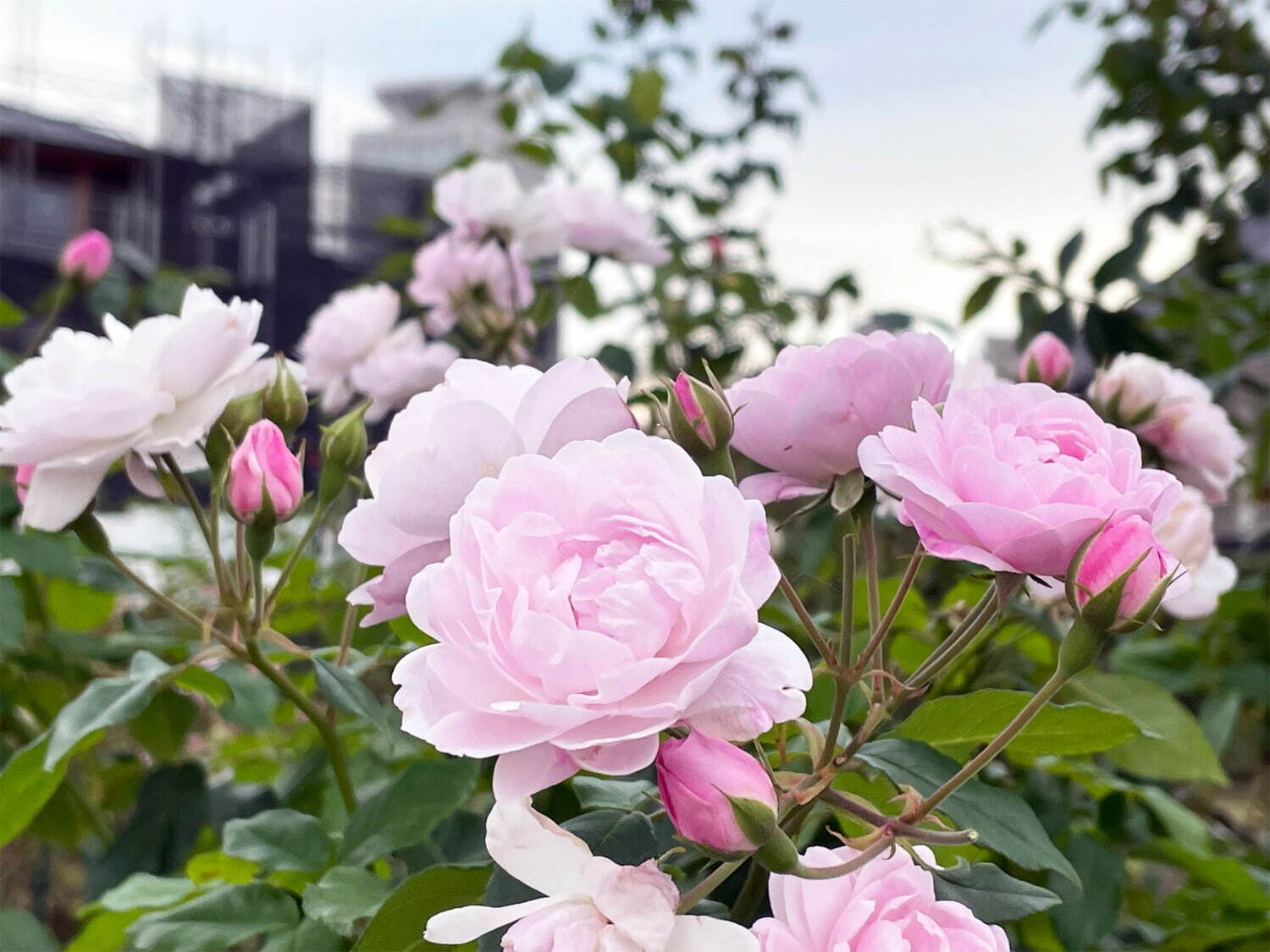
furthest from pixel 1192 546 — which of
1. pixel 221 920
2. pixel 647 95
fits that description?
pixel 647 95

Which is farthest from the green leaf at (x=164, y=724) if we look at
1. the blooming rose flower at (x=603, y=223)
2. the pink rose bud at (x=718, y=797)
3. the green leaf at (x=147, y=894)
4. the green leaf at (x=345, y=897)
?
the pink rose bud at (x=718, y=797)

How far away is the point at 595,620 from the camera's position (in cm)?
25

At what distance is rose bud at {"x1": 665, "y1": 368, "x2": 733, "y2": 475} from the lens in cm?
32

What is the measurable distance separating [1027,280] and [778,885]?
816 millimetres

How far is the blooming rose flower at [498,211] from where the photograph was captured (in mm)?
875

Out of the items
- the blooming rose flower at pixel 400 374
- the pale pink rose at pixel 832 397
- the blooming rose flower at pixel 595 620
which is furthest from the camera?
the blooming rose flower at pixel 400 374

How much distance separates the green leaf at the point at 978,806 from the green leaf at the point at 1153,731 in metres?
0.26

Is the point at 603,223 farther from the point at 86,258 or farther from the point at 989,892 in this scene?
the point at 989,892

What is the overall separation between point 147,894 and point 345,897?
13cm

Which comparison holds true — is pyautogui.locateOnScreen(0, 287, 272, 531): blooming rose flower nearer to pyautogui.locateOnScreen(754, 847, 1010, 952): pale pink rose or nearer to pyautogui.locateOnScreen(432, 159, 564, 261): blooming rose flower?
pyautogui.locateOnScreen(754, 847, 1010, 952): pale pink rose

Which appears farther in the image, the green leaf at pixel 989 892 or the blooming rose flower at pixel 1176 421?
the blooming rose flower at pixel 1176 421

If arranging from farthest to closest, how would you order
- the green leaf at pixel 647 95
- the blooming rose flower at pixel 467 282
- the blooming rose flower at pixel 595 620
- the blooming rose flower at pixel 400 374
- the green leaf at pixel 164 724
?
the green leaf at pixel 647 95 → the blooming rose flower at pixel 467 282 → the blooming rose flower at pixel 400 374 → the green leaf at pixel 164 724 → the blooming rose flower at pixel 595 620

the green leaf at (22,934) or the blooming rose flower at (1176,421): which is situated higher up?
the blooming rose flower at (1176,421)

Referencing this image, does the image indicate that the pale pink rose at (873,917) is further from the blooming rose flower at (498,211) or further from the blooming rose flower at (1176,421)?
the blooming rose flower at (498,211)
